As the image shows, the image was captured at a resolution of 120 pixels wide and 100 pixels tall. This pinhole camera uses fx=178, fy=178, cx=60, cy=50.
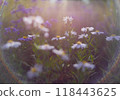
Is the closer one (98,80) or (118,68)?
(98,80)

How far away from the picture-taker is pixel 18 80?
2.27 meters

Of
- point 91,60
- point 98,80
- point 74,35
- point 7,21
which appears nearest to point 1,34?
point 7,21

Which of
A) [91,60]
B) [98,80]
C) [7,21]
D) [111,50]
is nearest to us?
[98,80]

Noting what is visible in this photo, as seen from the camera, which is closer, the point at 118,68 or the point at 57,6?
the point at 118,68

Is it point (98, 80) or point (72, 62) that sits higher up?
point (72, 62)

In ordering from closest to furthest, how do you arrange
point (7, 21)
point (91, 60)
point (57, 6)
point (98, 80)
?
point (98, 80), point (91, 60), point (7, 21), point (57, 6)

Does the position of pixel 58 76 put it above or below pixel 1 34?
below

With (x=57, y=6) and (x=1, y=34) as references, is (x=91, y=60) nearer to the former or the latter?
(x=1, y=34)

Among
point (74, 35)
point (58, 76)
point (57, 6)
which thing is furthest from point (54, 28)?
point (58, 76)

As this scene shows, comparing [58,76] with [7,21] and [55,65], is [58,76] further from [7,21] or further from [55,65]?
[7,21]

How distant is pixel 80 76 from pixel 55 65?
330 millimetres

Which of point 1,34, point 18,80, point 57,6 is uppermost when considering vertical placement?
point 57,6

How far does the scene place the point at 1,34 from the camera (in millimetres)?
2871

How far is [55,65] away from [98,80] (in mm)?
564
